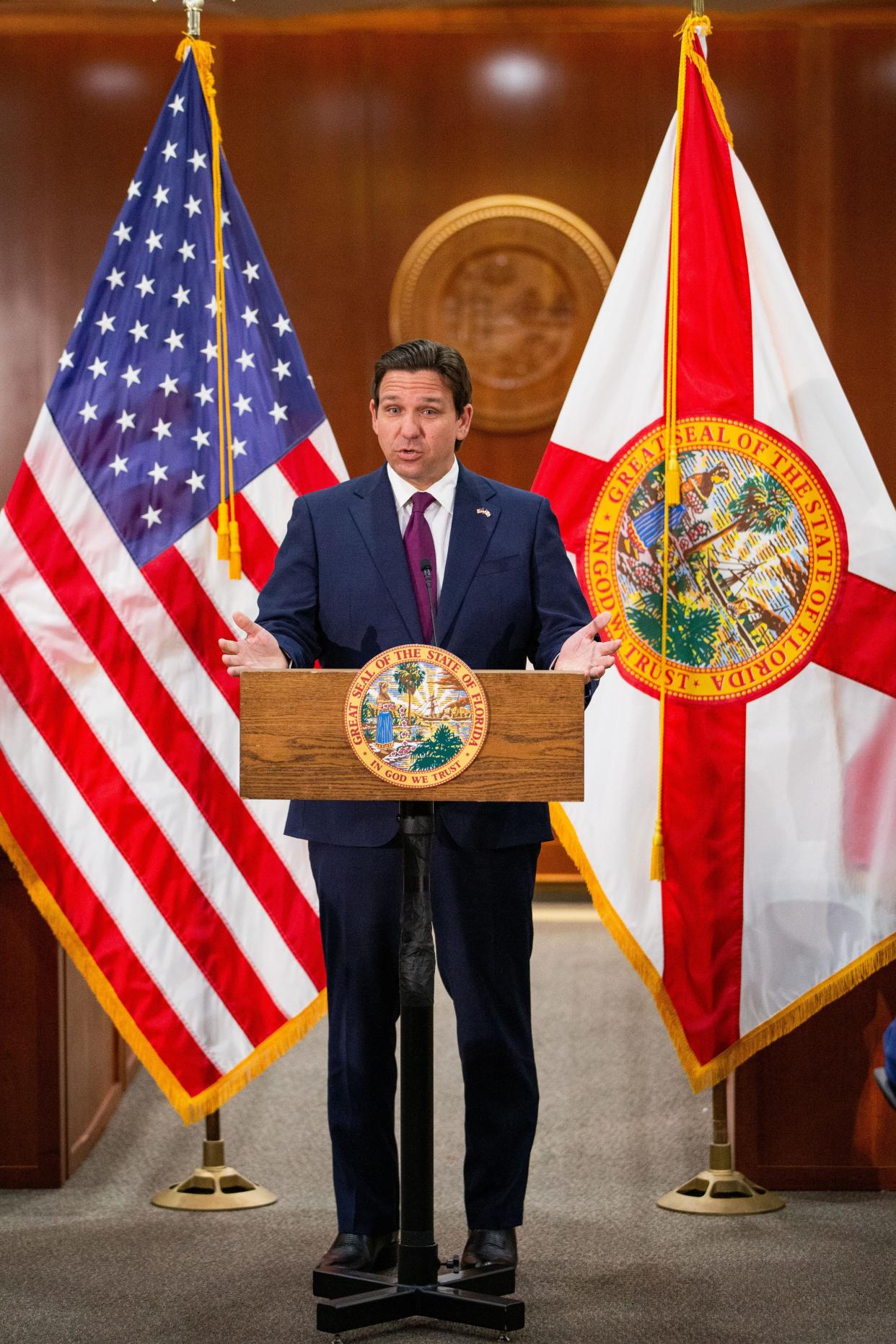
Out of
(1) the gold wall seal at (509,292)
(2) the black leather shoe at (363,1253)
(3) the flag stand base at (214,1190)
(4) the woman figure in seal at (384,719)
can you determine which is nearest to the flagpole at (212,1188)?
(3) the flag stand base at (214,1190)

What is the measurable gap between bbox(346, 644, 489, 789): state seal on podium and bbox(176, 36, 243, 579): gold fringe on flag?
40.5 inches

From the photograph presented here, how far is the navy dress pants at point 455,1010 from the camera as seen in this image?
233cm

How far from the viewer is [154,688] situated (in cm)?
296

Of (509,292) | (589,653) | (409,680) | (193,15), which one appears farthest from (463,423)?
(509,292)

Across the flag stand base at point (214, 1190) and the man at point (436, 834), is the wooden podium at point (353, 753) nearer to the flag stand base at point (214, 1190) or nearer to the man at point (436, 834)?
the man at point (436, 834)

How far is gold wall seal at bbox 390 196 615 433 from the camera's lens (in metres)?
5.25

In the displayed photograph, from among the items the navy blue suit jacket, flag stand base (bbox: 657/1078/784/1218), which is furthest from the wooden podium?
flag stand base (bbox: 657/1078/784/1218)

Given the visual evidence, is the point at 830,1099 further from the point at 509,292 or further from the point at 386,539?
the point at 509,292

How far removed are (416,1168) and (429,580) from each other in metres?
0.86

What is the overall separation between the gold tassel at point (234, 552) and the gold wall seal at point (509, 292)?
2.53 metres

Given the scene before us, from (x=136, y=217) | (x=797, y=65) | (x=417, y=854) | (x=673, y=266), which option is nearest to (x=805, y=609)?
(x=673, y=266)

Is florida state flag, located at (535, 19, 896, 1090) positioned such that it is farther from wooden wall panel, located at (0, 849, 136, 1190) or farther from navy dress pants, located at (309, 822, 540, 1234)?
wooden wall panel, located at (0, 849, 136, 1190)

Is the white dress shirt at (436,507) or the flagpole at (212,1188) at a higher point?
the white dress shirt at (436,507)

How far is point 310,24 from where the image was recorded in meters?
5.21
